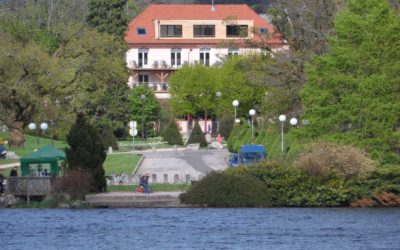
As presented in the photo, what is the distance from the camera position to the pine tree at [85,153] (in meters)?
60.7

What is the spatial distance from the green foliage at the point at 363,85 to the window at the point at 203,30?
79243mm

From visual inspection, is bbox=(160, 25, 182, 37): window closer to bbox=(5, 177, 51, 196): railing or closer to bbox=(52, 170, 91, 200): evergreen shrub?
bbox=(5, 177, 51, 196): railing

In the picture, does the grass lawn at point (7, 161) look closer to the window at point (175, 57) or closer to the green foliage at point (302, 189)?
the green foliage at point (302, 189)

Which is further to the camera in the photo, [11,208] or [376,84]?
[376,84]

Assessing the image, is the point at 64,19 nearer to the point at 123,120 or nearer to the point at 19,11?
the point at 19,11

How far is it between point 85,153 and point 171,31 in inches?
3442

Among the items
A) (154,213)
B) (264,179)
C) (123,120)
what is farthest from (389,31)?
(123,120)

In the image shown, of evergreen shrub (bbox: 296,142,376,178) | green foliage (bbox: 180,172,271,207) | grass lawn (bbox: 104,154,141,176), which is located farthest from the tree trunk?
evergreen shrub (bbox: 296,142,376,178)

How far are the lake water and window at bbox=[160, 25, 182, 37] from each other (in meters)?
88.7

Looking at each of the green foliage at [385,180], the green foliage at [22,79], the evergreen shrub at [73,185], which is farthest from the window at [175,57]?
the evergreen shrub at [73,185]

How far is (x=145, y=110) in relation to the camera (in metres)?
126

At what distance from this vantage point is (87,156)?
6069 cm

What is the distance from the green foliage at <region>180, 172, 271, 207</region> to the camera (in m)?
59.8

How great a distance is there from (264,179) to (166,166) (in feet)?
68.2
